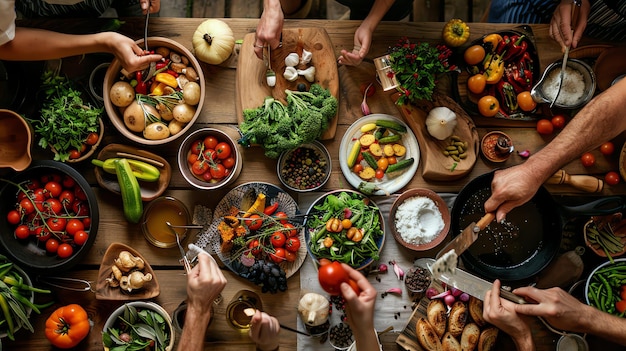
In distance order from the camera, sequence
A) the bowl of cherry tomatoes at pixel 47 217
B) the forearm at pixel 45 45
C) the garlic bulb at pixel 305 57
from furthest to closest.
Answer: the garlic bulb at pixel 305 57, the bowl of cherry tomatoes at pixel 47 217, the forearm at pixel 45 45

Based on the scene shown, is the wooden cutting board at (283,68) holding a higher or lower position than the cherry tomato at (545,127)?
higher

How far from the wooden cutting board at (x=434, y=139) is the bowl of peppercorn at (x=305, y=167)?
468 millimetres

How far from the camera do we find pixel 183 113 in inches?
94.0

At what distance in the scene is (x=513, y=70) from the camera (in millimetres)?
2553

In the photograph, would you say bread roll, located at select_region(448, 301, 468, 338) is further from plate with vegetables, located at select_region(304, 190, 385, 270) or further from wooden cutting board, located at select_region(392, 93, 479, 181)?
wooden cutting board, located at select_region(392, 93, 479, 181)

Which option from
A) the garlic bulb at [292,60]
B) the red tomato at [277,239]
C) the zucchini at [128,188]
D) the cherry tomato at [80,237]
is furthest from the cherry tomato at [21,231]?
the garlic bulb at [292,60]

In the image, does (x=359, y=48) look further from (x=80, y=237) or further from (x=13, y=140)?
(x=13, y=140)

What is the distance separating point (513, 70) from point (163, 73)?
1752 millimetres

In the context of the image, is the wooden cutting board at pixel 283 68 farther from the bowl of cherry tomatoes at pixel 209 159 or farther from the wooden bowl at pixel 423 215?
the wooden bowl at pixel 423 215

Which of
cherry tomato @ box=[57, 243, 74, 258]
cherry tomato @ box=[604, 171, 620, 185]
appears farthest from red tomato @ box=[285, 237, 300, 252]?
cherry tomato @ box=[604, 171, 620, 185]

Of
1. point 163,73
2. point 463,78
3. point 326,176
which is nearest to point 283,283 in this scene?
point 326,176

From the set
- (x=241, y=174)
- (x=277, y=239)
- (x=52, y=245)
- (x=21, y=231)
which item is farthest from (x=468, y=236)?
(x=21, y=231)

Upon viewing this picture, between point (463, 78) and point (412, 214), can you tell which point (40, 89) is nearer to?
point (412, 214)

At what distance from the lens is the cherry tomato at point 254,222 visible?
7.88 feet
